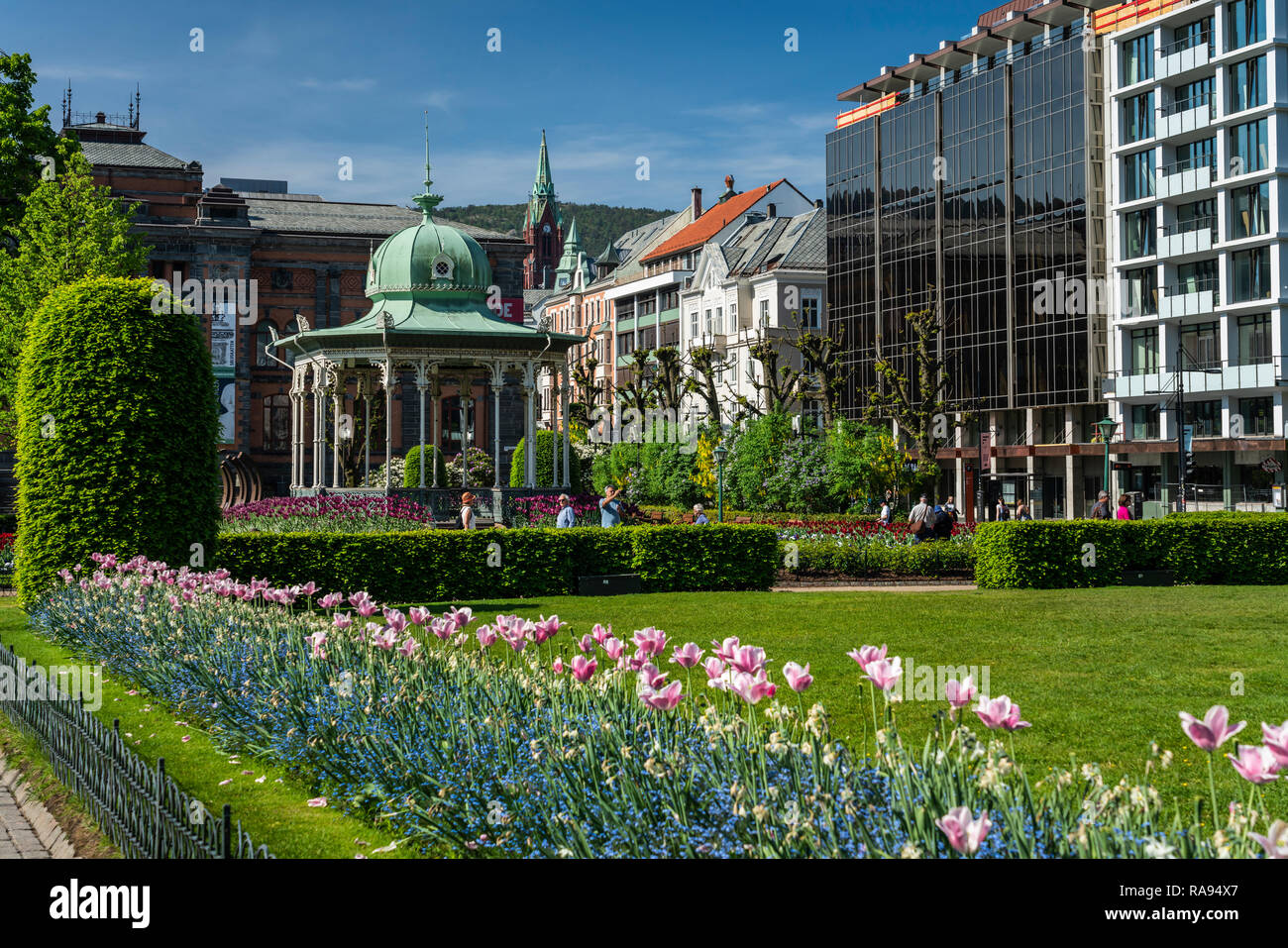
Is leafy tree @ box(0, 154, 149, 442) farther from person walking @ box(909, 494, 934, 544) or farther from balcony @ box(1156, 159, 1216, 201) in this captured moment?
balcony @ box(1156, 159, 1216, 201)

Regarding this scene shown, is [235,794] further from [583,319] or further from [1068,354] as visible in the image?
[583,319]

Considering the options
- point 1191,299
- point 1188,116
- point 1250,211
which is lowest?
point 1191,299

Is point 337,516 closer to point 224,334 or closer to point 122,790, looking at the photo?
point 122,790

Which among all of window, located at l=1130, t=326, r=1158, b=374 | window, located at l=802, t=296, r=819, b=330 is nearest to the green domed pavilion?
window, located at l=1130, t=326, r=1158, b=374

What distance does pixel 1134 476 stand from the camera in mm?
56125

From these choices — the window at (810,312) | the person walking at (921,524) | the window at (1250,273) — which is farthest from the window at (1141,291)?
the person walking at (921,524)

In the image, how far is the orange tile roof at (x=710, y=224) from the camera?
8738 centimetres

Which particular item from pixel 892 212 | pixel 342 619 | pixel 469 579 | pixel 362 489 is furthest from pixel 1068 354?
pixel 342 619

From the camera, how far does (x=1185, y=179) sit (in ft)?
175

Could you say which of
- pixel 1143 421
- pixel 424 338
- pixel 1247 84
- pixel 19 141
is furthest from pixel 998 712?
pixel 1143 421

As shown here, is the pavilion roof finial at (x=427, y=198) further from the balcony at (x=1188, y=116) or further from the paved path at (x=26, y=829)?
the balcony at (x=1188, y=116)

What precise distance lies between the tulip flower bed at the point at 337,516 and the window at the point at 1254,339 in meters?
37.6

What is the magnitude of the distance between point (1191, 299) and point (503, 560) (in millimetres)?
41725

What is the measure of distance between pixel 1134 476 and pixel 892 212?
21.5 m
